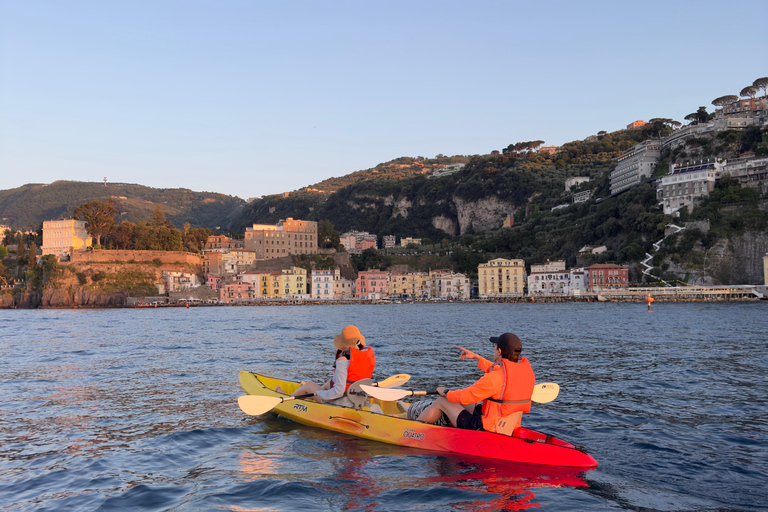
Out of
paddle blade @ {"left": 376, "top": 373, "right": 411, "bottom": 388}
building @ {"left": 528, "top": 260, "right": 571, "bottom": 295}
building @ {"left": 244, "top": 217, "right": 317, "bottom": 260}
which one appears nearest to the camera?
paddle blade @ {"left": 376, "top": 373, "right": 411, "bottom": 388}

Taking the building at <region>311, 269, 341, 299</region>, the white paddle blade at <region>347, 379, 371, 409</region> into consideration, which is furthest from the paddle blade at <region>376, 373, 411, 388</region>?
the building at <region>311, 269, 341, 299</region>

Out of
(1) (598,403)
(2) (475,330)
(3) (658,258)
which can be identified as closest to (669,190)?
(3) (658,258)

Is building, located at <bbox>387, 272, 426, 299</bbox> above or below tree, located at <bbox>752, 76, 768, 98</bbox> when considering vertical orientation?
below

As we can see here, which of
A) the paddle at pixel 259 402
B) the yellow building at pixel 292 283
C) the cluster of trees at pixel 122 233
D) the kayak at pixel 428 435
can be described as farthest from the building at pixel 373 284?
the paddle at pixel 259 402

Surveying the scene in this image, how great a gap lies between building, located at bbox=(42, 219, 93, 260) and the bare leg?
99.8m

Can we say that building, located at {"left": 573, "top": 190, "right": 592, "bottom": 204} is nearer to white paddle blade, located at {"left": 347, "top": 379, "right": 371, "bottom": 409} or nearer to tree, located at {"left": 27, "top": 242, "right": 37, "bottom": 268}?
tree, located at {"left": 27, "top": 242, "right": 37, "bottom": 268}

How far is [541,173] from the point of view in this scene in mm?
132250

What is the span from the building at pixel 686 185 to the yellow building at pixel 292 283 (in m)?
54.0

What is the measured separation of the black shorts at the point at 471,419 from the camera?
300 inches

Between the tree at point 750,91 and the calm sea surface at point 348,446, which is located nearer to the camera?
the calm sea surface at point 348,446

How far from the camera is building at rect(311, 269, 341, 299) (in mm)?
88562

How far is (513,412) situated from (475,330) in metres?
24.5

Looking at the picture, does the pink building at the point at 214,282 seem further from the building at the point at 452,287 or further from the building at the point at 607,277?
the building at the point at 607,277

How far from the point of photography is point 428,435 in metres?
8.06
